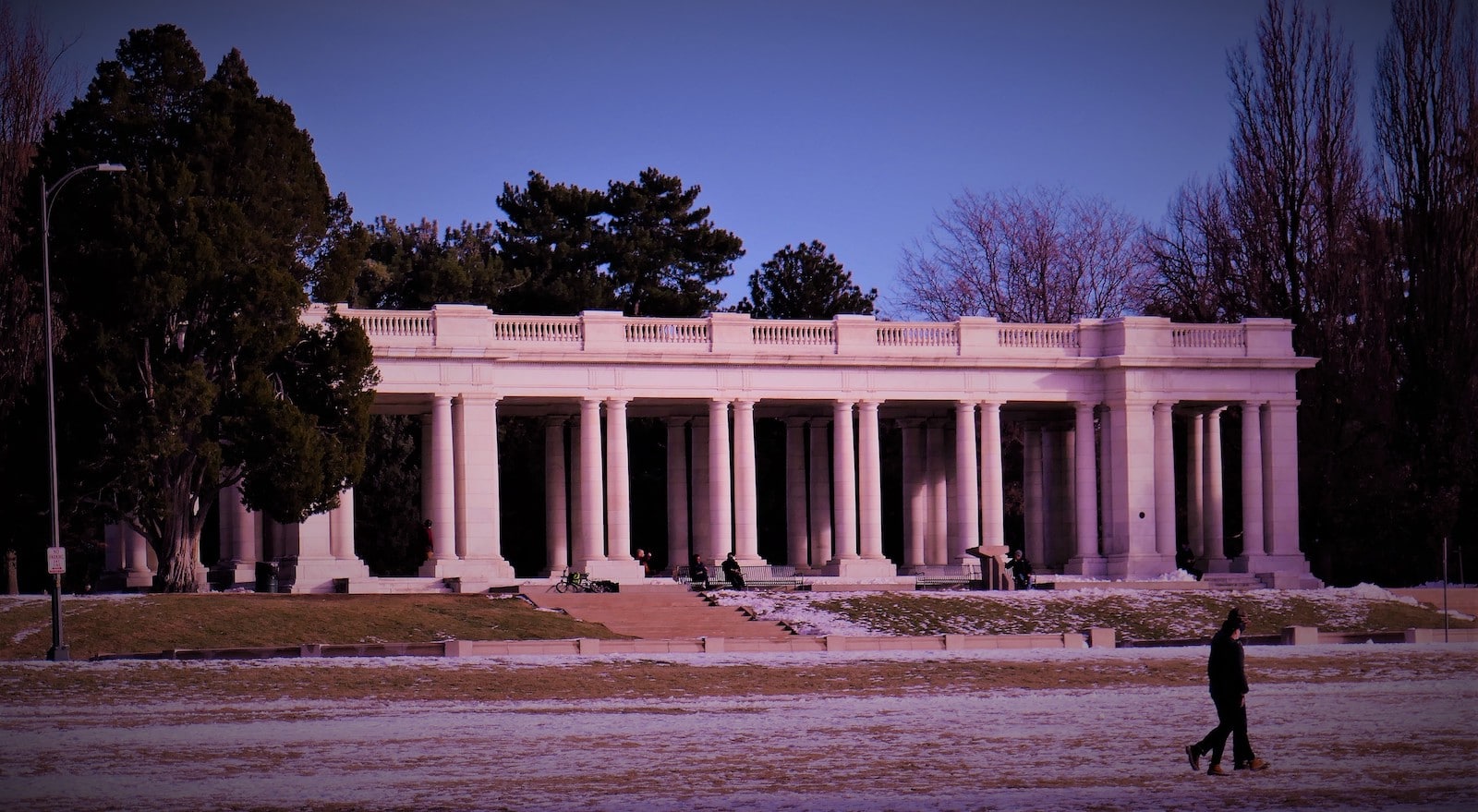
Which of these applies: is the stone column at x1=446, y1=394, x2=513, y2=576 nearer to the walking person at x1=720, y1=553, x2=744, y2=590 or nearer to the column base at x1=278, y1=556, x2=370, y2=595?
the column base at x1=278, y1=556, x2=370, y2=595

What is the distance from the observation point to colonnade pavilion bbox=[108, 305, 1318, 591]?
7662 cm

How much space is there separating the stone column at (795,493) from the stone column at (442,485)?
18010 millimetres

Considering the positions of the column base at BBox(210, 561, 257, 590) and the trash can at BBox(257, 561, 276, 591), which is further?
the column base at BBox(210, 561, 257, 590)

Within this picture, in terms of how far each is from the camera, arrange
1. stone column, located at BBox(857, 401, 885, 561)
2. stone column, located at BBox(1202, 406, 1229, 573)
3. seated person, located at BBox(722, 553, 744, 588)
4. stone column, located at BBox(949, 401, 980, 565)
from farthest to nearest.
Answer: stone column, located at BBox(1202, 406, 1229, 573) → stone column, located at BBox(949, 401, 980, 565) → stone column, located at BBox(857, 401, 885, 561) → seated person, located at BBox(722, 553, 744, 588)

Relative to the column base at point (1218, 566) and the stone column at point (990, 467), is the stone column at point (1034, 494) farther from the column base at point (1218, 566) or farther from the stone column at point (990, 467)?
the column base at point (1218, 566)

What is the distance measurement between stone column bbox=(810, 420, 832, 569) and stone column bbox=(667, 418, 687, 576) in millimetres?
6037

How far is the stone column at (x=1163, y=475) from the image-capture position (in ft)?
276

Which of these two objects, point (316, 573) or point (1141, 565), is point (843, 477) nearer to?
point (1141, 565)

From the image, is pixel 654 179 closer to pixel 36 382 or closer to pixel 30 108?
pixel 30 108

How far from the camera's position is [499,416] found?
10012cm

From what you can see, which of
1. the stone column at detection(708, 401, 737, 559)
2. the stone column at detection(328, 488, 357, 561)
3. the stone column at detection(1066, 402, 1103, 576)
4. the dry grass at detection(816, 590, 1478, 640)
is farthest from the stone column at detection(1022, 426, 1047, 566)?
the stone column at detection(328, 488, 357, 561)

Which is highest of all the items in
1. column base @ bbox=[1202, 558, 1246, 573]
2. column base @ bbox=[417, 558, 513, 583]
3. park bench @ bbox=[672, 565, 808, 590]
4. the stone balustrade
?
the stone balustrade

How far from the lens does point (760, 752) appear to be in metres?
32.4

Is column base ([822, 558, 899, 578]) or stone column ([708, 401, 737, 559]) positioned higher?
stone column ([708, 401, 737, 559])
